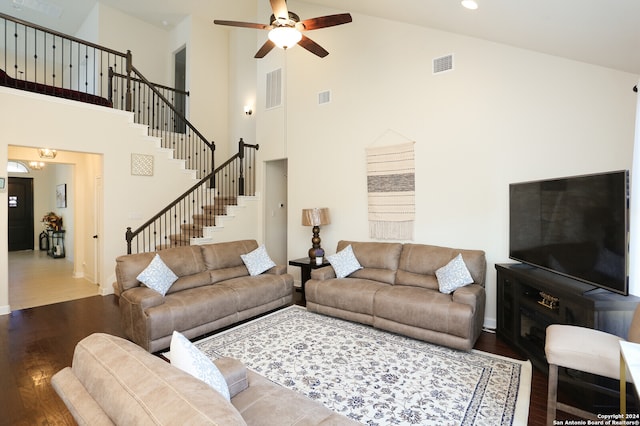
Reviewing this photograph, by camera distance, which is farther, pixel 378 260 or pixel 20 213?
pixel 20 213

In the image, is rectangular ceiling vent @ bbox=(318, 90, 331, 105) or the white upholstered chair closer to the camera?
the white upholstered chair

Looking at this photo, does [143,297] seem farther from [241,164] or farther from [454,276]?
[241,164]

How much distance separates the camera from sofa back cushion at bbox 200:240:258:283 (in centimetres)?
442

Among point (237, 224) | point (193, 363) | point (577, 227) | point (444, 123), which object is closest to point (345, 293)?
point (577, 227)

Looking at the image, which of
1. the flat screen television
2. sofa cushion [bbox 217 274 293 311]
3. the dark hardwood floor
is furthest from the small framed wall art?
the flat screen television

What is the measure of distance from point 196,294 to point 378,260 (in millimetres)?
2315

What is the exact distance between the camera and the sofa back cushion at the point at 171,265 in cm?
362

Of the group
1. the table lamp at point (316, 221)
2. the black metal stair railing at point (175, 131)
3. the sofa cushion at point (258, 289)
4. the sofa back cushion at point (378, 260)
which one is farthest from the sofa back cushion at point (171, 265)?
the black metal stair railing at point (175, 131)

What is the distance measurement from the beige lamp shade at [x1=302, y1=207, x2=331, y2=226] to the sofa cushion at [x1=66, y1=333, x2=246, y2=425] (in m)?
3.82

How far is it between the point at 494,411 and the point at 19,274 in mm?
8732

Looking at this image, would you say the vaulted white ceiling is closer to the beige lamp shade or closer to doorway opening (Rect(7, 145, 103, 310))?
the beige lamp shade

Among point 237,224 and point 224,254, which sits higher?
point 237,224

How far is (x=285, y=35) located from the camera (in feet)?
10.8

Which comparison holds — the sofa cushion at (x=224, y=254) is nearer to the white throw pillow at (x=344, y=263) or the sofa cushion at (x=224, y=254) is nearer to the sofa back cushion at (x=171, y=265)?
the sofa back cushion at (x=171, y=265)
